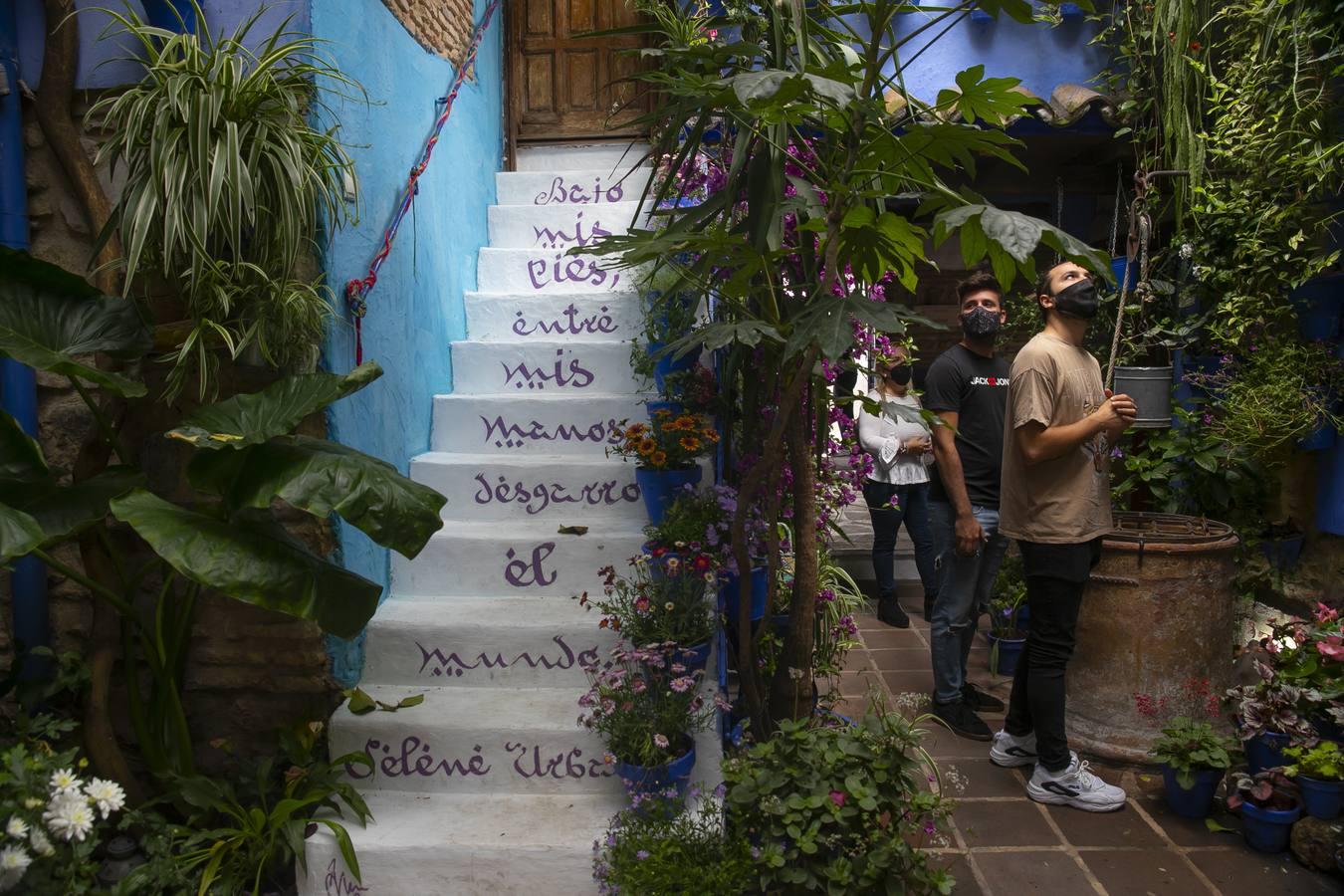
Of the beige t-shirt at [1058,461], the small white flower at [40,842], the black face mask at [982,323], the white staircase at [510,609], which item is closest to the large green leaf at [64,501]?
the small white flower at [40,842]

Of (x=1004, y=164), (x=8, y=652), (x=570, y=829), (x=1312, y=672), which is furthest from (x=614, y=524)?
(x=1004, y=164)

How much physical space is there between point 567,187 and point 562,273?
83cm

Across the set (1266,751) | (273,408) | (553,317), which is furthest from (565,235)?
(1266,751)

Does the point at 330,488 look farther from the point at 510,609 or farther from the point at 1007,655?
the point at 1007,655

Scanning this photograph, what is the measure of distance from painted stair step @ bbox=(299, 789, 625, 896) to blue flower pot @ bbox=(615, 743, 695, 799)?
0.17 meters

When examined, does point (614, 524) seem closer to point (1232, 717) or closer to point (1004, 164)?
point (1232, 717)

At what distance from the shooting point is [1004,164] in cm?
544

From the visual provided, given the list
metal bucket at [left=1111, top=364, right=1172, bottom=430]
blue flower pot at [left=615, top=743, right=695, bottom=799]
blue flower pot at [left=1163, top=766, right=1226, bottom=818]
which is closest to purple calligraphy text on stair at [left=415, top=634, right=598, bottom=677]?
blue flower pot at [left=615, top=743, right=695, bottom=799]

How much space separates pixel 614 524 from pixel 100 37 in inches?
91.1

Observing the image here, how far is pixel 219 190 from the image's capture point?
7.98ft

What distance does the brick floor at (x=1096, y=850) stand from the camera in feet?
8.67

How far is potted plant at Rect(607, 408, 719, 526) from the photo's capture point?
3.52 metres

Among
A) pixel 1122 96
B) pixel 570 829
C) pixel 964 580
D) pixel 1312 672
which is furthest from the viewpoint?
pixel 1122 96

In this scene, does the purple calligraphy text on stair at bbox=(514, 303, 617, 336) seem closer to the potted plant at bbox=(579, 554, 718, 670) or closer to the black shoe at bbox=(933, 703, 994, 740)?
the potted plant at bbox=(579, 554, 718, 670)
